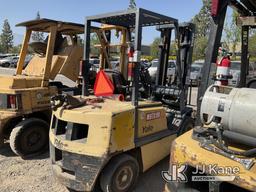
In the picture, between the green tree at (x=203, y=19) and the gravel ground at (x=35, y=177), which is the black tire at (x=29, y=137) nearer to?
the gravel ground at (x=35, y=177)

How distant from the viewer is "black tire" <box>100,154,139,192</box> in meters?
4.02

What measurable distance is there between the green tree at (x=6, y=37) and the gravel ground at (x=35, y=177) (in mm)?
64244

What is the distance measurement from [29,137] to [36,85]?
1.03 metres

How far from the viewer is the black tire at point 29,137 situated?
568cm

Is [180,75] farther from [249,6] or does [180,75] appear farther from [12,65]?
[12,65]

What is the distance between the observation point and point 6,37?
6419 centimetres

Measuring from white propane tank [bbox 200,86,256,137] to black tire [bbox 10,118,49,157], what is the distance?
13.2 feet

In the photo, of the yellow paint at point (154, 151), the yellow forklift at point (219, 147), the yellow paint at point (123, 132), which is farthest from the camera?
the yellow paint at point (154, 151)

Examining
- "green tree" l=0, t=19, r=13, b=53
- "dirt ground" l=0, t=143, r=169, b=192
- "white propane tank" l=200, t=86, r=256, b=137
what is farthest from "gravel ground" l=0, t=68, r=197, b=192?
"green tree" l=0, t=19, r=13, b=53

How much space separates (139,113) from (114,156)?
0.70 m

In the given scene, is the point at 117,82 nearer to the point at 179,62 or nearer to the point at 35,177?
the point at 179,62

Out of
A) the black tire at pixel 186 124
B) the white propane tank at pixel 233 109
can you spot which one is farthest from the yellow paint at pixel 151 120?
the white propane tank at pixel 233 109

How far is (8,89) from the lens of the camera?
5691 mm

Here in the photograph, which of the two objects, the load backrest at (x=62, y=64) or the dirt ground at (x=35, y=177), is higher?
the load backrest at (x=62, y=64)
